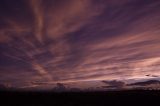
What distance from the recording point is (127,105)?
169 ft

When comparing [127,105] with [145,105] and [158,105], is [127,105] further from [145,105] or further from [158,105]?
[158,105]

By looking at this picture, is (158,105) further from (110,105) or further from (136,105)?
(110,105)

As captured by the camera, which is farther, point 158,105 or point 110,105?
point 110,105

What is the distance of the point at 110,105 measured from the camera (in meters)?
52.6

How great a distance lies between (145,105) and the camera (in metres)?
49.9

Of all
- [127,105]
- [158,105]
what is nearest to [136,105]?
[127,105]

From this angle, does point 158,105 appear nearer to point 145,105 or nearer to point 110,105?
point 145,105

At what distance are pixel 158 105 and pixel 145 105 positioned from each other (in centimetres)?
334

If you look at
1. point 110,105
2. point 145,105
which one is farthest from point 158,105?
point 110,105

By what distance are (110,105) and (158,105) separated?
36.3ft

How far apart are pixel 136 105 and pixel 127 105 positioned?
2154 mm

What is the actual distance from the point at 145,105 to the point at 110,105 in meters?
8.11

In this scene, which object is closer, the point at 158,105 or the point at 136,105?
the point at 158,105

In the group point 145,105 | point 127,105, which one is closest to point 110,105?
point 127,105
